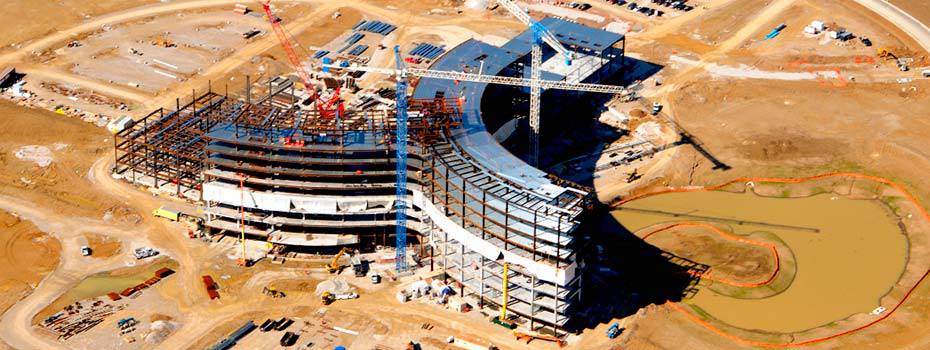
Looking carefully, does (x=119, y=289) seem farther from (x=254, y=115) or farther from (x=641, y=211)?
(x=641, y=211)

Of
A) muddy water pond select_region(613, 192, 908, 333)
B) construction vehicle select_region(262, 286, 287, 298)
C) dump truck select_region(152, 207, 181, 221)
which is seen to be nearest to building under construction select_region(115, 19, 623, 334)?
dump truck select_region(152, 207, 181, 221)

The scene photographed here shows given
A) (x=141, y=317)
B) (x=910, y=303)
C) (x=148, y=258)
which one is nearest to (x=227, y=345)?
(x=141, y=317)

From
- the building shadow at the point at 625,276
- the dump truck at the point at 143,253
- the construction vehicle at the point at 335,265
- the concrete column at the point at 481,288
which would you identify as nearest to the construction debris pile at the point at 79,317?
the dump truck at the point at 143,253

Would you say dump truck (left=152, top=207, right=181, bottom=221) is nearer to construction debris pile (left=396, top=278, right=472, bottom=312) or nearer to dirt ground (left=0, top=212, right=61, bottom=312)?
dirt ground (left=0, top=212, right=61, bottom=312)

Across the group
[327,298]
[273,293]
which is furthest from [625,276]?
[273,293]

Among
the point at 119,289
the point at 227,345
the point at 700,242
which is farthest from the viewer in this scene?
the point at 700,242

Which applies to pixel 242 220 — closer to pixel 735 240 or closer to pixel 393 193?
pixel 393 193
